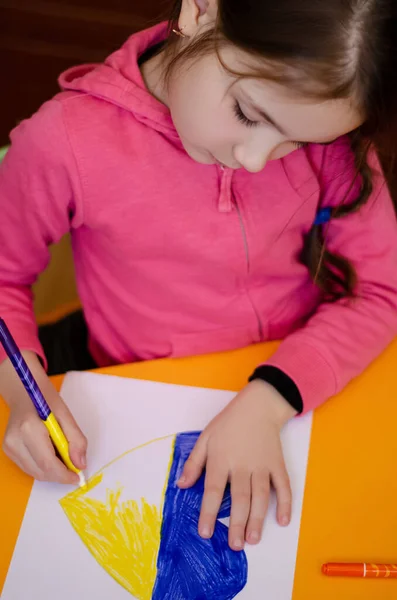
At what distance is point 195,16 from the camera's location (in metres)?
0.60

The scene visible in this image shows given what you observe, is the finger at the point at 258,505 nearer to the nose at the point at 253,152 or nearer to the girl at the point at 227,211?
the girl at the point at 227,211

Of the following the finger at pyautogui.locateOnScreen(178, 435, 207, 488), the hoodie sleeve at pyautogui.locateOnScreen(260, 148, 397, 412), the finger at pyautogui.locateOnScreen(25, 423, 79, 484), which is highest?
the hoodie sleeve at pyautogui.locateOnScreen(260, 148, 397, 412)

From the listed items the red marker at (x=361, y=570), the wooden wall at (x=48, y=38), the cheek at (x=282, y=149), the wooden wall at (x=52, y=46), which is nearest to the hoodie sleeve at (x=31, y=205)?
the cheek at (x=282, y=149)

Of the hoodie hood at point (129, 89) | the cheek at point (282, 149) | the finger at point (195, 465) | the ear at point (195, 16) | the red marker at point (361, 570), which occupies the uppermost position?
the ear at point (195, 16)

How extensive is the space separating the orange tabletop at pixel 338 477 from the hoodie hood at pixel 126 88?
27 centimetres

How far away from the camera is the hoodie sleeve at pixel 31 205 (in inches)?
27.3

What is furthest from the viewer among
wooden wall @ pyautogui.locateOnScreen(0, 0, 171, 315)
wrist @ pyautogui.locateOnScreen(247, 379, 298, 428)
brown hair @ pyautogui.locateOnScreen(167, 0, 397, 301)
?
wooden wall @ pyautogui.locateOnScreen(0, 0, 171, 315)

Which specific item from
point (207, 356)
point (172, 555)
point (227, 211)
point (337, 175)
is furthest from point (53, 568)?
point (337, 175)

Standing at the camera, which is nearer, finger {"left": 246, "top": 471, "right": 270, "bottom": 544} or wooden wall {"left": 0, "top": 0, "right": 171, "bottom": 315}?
finger {"left": 246, "top": 471, "right": 270, "bottom": 544}

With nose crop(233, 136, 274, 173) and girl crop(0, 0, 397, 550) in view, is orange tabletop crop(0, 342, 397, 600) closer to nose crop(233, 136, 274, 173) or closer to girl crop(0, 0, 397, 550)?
girl crop(0, 0, 397, 550)

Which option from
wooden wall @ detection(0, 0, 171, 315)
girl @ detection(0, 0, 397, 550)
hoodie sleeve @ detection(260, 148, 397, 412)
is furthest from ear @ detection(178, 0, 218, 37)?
wooden wall @ detection(0, 0, 171, 315)

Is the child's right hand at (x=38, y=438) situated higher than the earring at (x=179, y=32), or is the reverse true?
the earring at (x=179, y=32)

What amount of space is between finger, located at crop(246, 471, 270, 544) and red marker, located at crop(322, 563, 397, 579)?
0.07m

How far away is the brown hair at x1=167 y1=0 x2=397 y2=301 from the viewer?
1.74ft
